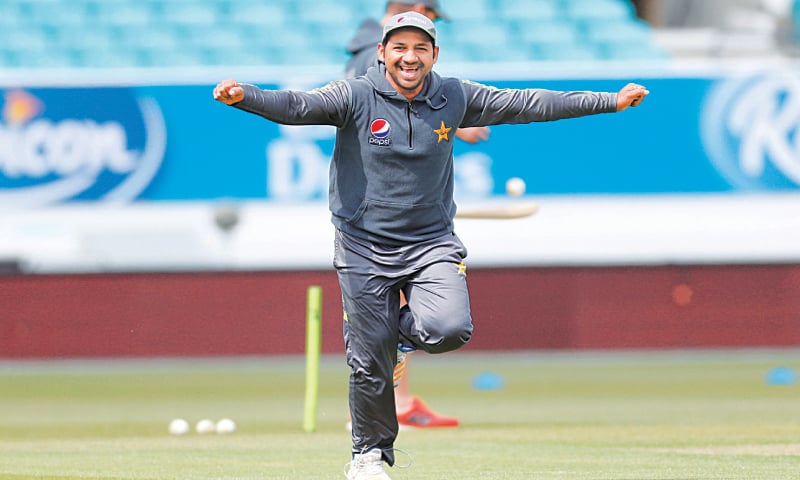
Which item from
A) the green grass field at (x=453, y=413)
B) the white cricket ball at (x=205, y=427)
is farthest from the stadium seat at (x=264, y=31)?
the white cricket ball at (x=205, y=427)

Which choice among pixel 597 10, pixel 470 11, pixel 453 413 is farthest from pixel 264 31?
pixel 453 413

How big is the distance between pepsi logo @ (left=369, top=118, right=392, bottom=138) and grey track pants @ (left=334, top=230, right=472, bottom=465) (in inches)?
18.4

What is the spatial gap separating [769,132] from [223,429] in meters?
8.39

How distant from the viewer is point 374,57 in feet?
26.5

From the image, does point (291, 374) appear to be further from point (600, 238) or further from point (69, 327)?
point (600, 238)

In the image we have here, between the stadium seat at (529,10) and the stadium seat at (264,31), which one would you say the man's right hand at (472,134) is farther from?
the stadium seat at (529,10)

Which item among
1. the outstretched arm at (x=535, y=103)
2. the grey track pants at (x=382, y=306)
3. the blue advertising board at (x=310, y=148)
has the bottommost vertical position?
the grey track pants at (x=382, y=306)

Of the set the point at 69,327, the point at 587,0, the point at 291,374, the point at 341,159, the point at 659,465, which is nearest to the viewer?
the point at 341,159

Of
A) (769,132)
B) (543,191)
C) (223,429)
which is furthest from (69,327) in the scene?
(769,132)

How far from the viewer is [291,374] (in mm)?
13469

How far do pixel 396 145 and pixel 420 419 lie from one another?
323 centimetres

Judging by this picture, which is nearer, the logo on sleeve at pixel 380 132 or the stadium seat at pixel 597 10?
the logo on sleeve at pixel 380 132

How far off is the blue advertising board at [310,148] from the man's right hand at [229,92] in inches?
370

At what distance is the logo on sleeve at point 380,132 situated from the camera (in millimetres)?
5855
